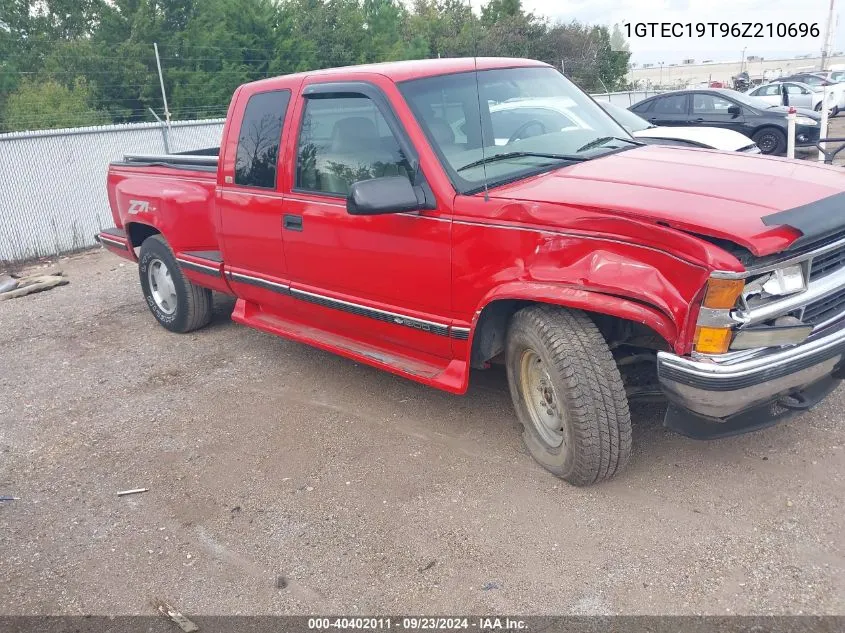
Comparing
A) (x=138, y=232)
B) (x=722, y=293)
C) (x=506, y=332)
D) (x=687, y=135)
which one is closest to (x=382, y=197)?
(x=506, y=332)

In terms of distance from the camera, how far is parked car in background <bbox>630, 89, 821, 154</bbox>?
1384cm

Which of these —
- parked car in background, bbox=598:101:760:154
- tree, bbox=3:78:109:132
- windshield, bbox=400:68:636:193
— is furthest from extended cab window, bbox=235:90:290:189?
tree, bbox=3:78:109:132

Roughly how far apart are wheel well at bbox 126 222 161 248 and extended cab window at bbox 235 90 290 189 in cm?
182

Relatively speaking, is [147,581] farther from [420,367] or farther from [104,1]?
[104,1]

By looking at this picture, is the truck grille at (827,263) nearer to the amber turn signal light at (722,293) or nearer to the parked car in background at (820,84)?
the amber turn signal light at (722,293)

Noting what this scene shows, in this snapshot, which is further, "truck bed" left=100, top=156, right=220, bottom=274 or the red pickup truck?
"truck bed" left=100, top=156, right=220, bottom=274

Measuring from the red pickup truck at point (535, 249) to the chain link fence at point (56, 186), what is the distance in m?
6.02

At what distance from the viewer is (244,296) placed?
5441 mm

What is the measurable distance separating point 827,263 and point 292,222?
2.88 meters

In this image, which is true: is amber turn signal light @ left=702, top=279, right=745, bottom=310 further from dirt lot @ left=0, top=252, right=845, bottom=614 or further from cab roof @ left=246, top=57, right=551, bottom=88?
cab roof @ left=246, top=57, right=551, bottom=88

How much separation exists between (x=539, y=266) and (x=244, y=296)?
271 centimetres

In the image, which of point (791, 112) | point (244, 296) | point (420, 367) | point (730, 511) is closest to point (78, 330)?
point (244, 296)

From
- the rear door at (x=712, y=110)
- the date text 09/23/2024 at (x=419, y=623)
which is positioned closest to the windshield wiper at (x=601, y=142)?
the date text 09/23/2024 at (x=419, y=623)

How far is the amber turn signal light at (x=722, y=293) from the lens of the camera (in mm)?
2883
